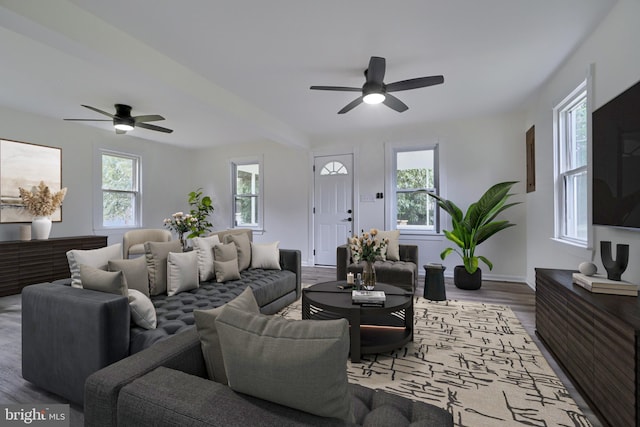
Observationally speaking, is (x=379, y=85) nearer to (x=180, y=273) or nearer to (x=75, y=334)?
(x=180, y=273)

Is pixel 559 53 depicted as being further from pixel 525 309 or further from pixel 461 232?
pixel 525 309

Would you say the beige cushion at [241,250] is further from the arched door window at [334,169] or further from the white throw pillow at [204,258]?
the arched door window at [334,169]

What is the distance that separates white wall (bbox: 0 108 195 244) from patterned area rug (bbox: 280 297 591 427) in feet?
17.7

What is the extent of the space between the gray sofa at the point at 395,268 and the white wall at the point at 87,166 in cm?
450

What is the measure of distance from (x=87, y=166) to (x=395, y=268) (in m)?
5.47

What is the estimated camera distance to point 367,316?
276 cm

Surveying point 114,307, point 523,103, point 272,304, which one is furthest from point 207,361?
point 523,103

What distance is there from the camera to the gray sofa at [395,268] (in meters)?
3.80

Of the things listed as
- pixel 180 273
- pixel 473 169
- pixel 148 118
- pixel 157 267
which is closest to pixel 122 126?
pixel 148 118

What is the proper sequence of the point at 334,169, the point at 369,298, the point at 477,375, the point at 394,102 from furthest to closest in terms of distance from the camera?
the point at 334,169
the point at 394,102
the point at 369,298
the point at 477,375

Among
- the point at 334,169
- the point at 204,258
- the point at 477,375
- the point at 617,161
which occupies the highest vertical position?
the point at 334,169

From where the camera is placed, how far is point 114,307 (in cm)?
166

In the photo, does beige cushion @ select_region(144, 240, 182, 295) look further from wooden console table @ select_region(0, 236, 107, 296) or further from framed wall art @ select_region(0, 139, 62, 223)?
framed wall art @ select_region(0, 139, 62, 223)

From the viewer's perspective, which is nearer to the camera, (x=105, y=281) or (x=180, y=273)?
(x=105, y=281)
